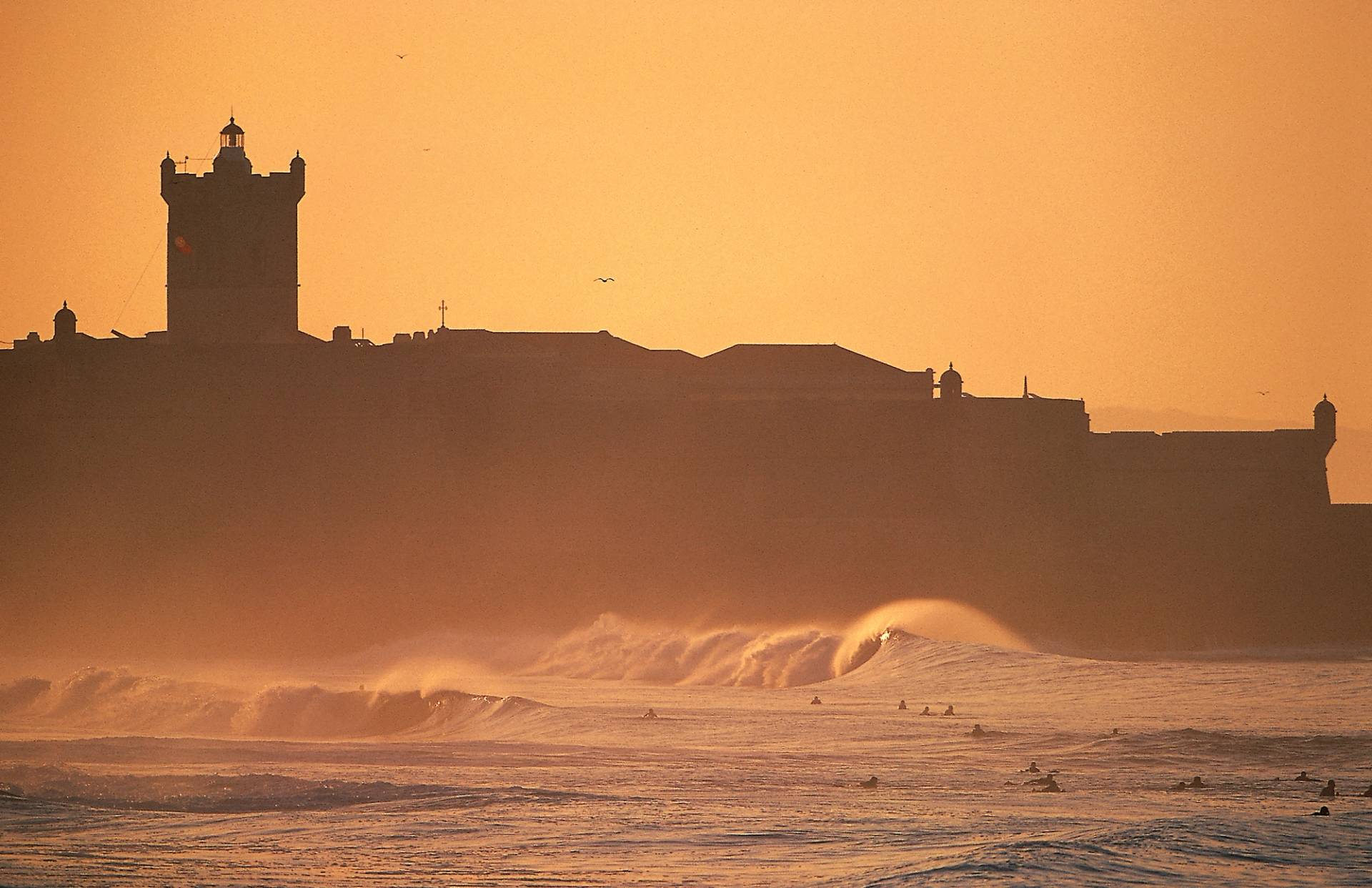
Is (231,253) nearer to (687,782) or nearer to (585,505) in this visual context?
(585,505)

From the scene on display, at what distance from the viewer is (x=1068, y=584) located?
179ft

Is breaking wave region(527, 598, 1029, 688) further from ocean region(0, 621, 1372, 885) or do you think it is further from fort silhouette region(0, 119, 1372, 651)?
ocean region(0, 621, 1372, 885)

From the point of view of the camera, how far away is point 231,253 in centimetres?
5716

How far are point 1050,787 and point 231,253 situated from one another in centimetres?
3755

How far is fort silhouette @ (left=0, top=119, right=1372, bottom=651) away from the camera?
2138 inches

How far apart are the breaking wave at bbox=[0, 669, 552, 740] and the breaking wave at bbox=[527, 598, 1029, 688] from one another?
10.3 metres

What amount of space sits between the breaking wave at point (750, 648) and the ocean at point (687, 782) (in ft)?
15.4

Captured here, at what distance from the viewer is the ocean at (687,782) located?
18531 mm

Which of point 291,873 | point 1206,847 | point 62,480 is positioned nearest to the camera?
point 291,873

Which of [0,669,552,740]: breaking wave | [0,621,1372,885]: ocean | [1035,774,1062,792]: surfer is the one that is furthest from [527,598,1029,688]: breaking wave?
[1035,774,1062,792]: surfer

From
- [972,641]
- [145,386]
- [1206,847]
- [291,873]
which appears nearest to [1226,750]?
[1206,847]

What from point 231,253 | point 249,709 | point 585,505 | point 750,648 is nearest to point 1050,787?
point 249,709

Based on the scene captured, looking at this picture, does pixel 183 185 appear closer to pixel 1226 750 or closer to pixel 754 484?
pixel 754 484

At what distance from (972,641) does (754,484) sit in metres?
7.15
